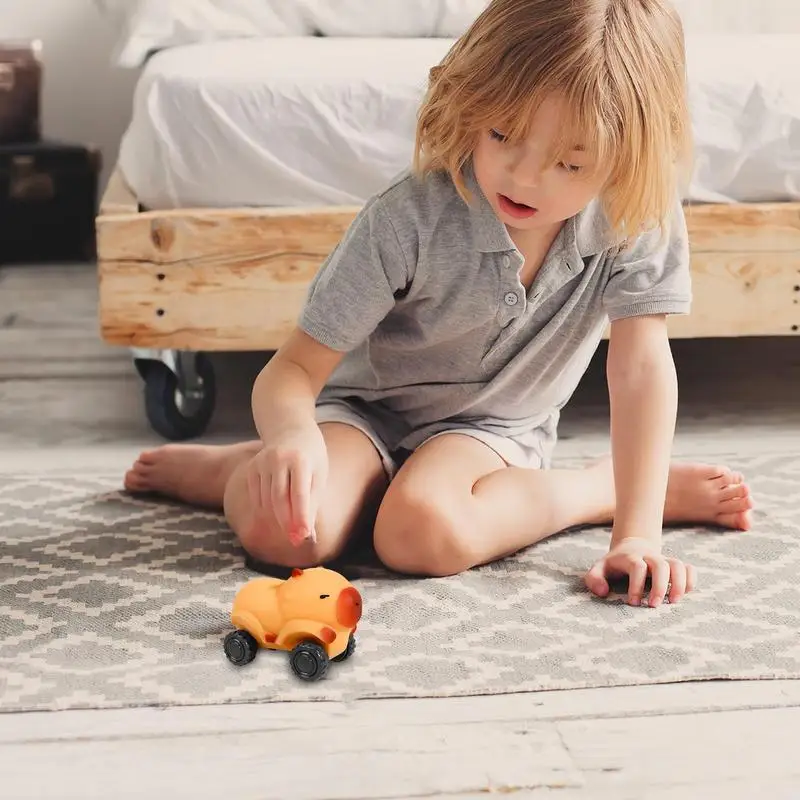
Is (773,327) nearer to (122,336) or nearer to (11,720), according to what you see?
(122,336)

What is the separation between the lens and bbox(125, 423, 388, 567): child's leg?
107cm

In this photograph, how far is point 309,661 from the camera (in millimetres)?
858

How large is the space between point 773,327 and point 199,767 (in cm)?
95

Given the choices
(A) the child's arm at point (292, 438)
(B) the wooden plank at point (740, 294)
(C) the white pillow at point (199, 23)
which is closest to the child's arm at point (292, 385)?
(A) the child's arm at point (292, 438)

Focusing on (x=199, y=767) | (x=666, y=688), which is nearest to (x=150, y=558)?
(x=199, y=767)

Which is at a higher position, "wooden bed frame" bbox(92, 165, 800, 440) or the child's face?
the child's face

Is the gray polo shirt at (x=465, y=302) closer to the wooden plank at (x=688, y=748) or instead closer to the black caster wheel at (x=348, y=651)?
the black caster wheel at (x=348, y=651)

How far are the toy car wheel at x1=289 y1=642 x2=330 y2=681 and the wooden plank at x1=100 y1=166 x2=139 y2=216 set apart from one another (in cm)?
68

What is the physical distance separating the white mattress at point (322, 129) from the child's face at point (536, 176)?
1.42ft

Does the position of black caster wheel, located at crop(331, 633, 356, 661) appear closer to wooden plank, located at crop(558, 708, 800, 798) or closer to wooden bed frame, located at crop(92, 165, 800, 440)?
wooden plank, located at crop(558, 708, 800, 798)

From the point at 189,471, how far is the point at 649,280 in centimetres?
49

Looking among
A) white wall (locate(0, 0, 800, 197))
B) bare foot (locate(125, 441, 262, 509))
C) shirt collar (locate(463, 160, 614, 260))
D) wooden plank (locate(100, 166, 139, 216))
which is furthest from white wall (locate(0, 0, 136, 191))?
shirt collar (locate(463, 160, 614, 260))

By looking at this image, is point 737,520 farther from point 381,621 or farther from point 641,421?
point 381,621

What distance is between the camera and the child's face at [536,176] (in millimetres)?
923
